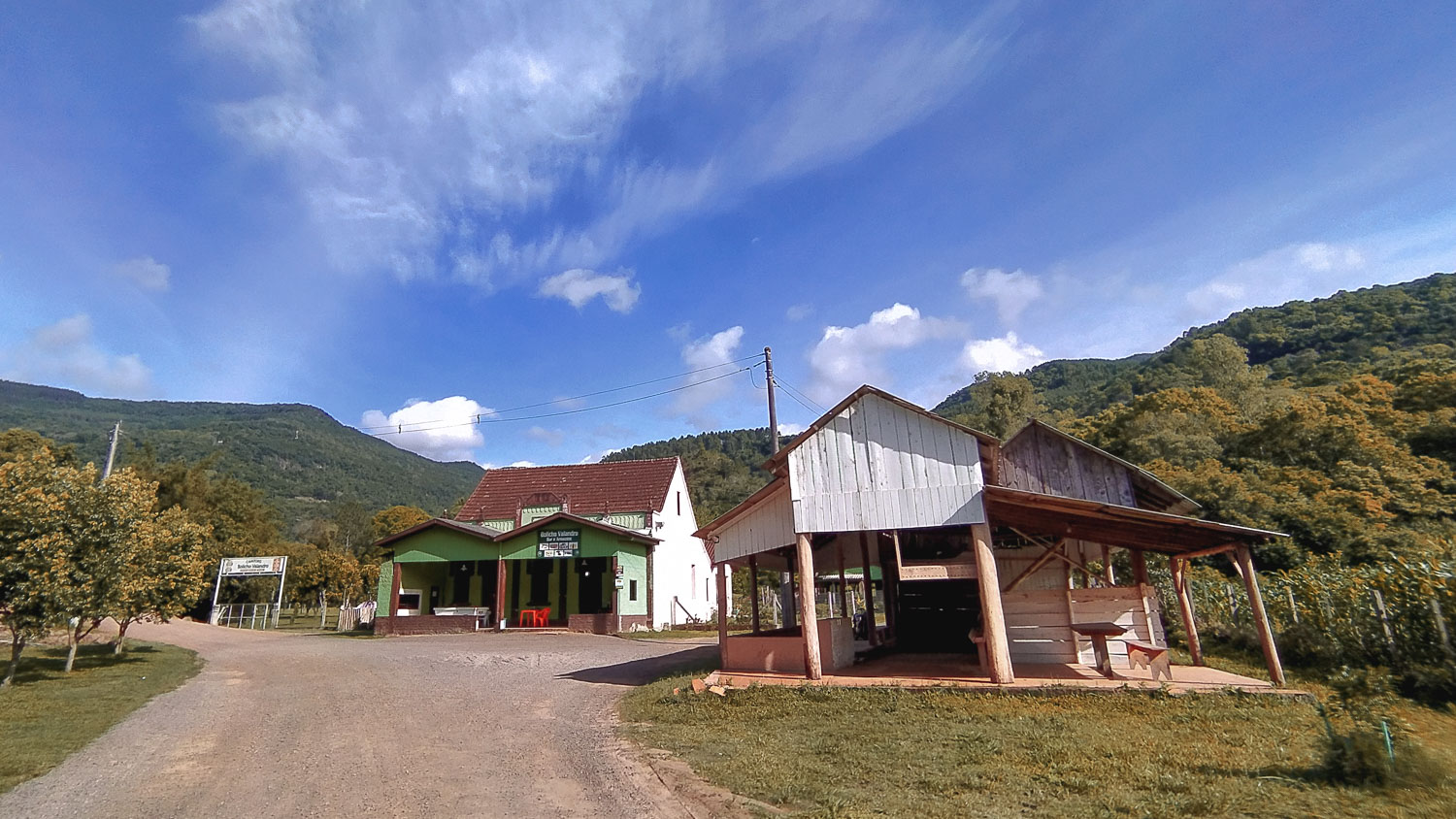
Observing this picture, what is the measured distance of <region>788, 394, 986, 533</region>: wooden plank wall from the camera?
11.2m

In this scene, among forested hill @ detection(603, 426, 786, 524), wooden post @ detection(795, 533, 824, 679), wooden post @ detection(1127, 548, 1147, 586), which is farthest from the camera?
forested hill @ detection(603, 426, 786, 524)

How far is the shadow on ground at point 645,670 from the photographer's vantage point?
14.1 metres

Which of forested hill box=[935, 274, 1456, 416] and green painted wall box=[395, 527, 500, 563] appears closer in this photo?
green painted wall box=[395, 527, 500, 563]

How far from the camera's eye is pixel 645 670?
15508 mm

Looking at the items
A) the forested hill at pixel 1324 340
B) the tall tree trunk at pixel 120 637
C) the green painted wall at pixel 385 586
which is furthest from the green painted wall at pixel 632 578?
the forested hill at pixel 1324 340

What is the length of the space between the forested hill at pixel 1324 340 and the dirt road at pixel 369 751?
4671 centimetres

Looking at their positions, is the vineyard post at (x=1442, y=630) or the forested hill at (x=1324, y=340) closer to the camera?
the vineyard post at (x=1442, y=630)

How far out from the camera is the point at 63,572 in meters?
12.7

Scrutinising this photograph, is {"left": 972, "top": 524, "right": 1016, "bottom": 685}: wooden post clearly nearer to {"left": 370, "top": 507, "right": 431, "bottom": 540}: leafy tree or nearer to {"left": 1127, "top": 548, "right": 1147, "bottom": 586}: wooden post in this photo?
{"left": 1127, "top": 548, "right": 1147, "bottom": 586}: wooden post

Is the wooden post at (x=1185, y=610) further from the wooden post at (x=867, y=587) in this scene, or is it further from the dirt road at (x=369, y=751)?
the dirt road at (x=369, y=751)

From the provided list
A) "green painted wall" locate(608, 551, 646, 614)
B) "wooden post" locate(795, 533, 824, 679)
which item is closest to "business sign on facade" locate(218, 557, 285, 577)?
"green painted wall" locate(608, 551, 646, 614)

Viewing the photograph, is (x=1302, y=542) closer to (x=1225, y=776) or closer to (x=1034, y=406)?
(x=1225, y=776)

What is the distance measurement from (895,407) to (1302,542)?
19.6 m

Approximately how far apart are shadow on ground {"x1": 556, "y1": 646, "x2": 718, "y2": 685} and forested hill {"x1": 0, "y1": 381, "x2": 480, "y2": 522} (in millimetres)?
101143
